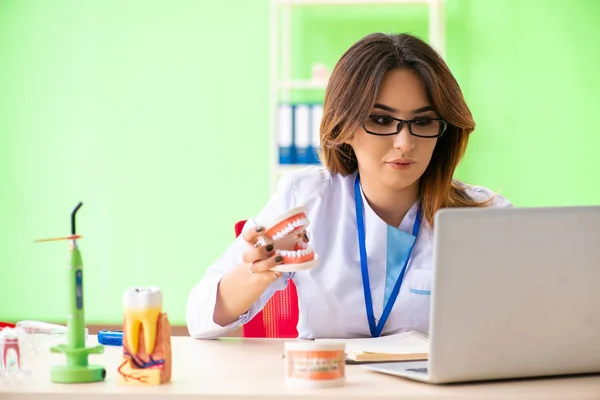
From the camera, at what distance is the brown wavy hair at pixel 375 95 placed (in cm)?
192

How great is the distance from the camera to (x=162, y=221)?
16.5ft

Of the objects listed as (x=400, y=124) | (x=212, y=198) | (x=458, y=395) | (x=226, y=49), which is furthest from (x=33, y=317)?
(x=458, y=395)

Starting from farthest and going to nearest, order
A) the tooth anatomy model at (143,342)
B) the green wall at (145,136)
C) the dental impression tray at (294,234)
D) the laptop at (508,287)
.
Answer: the green wall at (145,136) → the dental impression tray at (294,234) → the tooth anatomy model at (143,342) → the laptop at (508,287)

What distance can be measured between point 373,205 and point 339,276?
218 mm

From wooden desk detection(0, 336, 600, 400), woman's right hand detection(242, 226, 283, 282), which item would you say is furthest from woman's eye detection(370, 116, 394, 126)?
wooden desk detection(0, 336, 600, 400)

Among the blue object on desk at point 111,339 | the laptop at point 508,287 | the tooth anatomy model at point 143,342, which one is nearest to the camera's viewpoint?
the laptop at point 508,287

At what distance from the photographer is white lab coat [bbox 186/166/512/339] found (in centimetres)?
194

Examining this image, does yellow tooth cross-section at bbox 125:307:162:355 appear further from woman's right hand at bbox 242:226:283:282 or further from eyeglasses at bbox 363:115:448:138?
eyeglasses at bbox 363:115:448:138

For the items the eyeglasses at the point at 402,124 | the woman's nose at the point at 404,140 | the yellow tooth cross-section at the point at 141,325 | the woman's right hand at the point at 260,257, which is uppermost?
the eyeglasses at the point at 402,124

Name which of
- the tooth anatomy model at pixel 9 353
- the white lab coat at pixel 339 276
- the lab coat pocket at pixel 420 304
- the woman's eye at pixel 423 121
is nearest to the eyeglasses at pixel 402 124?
the woman's eye at pixel 423 121

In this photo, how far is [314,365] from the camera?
1.23 metres

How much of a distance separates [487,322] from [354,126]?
2.68 feet

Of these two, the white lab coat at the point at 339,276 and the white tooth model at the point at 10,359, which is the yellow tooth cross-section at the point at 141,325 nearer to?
the white tooth model at the point at 10,359

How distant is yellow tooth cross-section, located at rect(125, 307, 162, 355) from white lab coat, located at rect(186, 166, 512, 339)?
56cm
